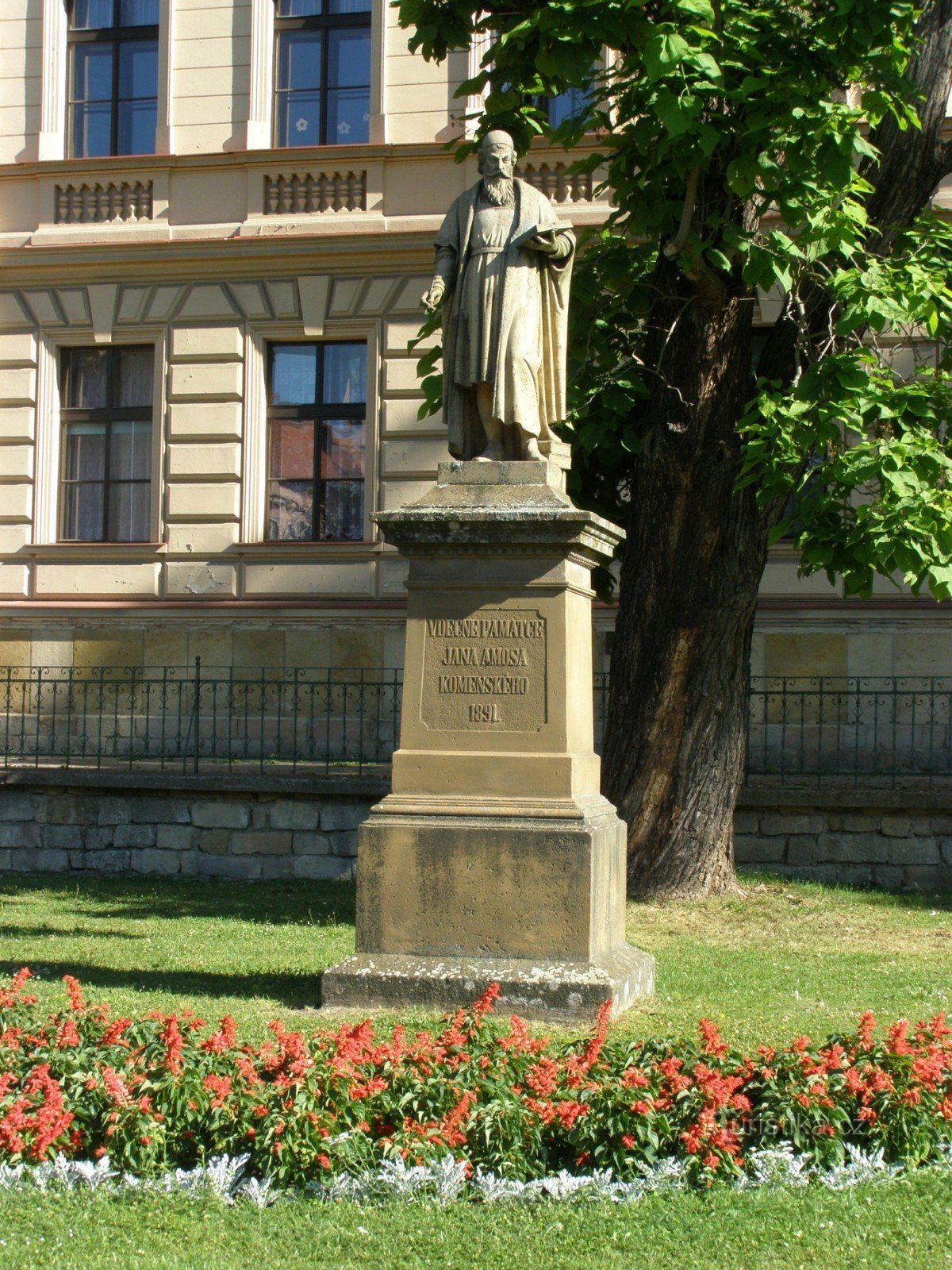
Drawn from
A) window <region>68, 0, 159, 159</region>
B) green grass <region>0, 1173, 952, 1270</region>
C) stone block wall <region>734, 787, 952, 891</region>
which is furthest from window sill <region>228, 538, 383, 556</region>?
green grass <region>0, 1173, 952, 1270</region>

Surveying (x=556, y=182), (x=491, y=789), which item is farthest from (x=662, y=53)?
(x=556, y=182)

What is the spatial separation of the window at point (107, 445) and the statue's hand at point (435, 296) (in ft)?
37.8

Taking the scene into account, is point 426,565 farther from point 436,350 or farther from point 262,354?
point 262,354

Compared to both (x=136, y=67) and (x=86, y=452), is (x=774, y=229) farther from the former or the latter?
(x=136, y=67)

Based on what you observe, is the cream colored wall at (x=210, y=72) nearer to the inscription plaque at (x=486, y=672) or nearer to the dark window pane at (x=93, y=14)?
the dark window pane at (x=93, y=14)

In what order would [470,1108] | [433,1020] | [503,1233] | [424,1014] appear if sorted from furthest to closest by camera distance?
[424,1014], [433,1020], [470,1108], [503,1233]

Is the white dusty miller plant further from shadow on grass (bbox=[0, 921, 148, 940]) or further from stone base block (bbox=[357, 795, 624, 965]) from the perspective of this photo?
shadow on grass (bbox=[0, 921, 148, 940])

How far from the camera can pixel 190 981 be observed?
838 centimetres

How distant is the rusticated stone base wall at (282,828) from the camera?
505 inches

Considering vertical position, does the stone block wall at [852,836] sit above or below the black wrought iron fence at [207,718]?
below

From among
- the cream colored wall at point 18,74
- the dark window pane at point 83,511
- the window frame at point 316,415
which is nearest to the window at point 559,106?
the window frame at point 316,415

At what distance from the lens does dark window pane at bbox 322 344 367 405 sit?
18453 mm

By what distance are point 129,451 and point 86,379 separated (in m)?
1.04

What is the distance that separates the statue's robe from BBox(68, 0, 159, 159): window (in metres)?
12.4
